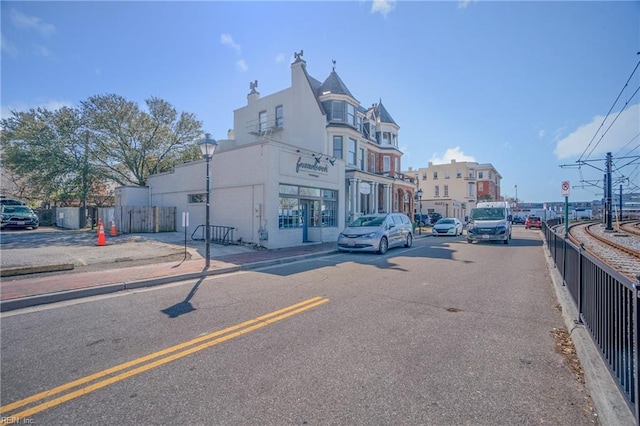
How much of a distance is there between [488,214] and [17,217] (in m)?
32.9

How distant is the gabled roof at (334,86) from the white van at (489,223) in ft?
45.6

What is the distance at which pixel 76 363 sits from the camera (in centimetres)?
382

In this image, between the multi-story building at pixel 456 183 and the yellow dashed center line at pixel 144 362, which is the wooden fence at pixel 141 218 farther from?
the multi-story building at pixel 456 183

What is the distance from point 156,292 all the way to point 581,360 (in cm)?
772

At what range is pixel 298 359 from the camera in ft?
12.7

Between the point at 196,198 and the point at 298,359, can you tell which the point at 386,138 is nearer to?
the point at 196,198

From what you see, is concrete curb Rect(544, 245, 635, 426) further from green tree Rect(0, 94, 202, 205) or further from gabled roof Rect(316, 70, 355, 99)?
green tree Rect(0, 94, 202, 205)

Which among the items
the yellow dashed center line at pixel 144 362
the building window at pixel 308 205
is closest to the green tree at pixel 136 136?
the building window at pixel 308 205

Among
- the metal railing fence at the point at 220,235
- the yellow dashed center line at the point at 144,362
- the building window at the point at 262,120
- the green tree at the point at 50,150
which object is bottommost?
the yellow dashed center line at the point at 144,362

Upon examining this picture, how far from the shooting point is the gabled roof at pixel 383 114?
35281mm

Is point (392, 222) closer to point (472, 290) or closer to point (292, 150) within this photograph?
point (292, 150)

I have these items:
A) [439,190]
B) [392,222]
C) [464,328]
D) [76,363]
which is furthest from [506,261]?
[439,190]

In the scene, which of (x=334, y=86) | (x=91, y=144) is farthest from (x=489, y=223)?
(x=91, y=144)

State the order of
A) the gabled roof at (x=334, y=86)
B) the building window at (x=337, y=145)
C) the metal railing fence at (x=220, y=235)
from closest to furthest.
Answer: the metal railing fence at (x=220, y=235), the building window at (x=337, y=145), the gabled roof at (x=334, y=86)
